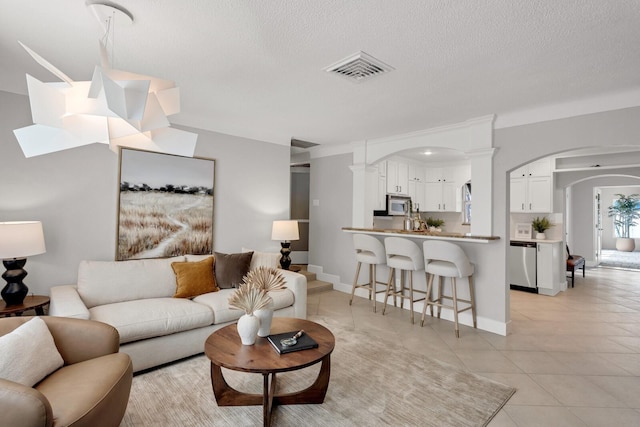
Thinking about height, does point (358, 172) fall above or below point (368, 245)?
above

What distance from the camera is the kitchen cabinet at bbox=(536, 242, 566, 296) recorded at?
5.33 metres

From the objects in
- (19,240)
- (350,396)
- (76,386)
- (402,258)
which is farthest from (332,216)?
(76,386)

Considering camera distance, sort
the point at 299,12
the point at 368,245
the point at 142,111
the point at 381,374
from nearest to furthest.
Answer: the point at 142,111 < the point at 299,12 < the point at 381,374 < the point at 368,245

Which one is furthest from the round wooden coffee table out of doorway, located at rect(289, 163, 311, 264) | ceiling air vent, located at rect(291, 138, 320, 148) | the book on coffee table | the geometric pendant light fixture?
doorway, located at rect(289, 163, 311, 264)

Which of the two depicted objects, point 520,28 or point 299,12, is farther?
point 520,28

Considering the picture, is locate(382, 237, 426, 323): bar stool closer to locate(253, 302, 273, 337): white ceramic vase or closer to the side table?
locate(253, 302, 273, 337): white ceramic vase

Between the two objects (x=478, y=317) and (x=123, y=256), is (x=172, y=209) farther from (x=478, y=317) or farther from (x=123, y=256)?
(x=478, y=317)

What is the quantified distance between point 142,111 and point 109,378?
4.39 ft

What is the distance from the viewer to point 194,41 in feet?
7.16

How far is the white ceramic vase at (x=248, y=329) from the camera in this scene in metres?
2.04

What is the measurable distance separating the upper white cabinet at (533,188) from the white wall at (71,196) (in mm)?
5017

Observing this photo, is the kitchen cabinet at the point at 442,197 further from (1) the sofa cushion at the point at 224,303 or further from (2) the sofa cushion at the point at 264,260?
(1) the sofa cushion at the point at 224,303

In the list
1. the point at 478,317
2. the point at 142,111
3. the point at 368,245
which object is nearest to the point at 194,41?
the point at 142,111

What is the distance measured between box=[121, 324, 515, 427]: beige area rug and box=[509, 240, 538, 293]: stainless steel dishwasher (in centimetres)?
370
